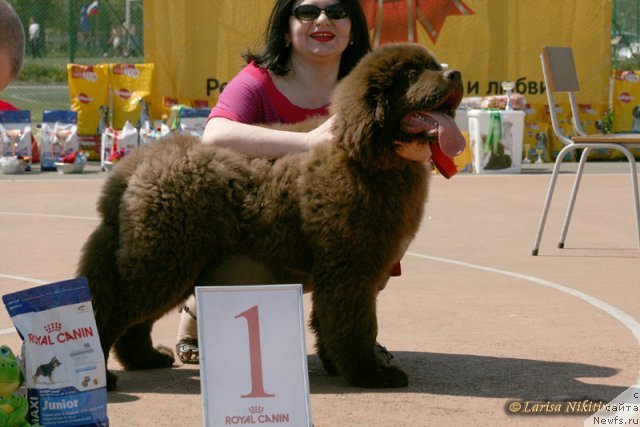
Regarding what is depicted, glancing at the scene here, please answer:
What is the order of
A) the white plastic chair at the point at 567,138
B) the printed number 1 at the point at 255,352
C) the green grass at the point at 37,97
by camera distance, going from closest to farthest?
1. the printed number 1 at the point at 255,352
2. the white plastic chair at the point at 567,138
3. the green grass at the point at 37,97

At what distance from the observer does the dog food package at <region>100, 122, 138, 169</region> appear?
12992mm

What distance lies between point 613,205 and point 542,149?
16.8 ft

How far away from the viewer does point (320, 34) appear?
14.9 feet

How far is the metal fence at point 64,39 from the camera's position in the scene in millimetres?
18766

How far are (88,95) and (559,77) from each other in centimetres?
883

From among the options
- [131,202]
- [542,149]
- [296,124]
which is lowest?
[542,149]

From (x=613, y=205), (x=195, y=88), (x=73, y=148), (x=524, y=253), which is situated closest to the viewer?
(x=524, y=253)

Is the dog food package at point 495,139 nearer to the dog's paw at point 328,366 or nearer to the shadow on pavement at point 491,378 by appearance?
the shadow on pavement at point 491,378

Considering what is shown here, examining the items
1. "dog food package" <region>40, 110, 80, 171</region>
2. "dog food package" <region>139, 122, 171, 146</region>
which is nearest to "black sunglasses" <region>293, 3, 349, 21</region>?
"dog food package" <region>139, 122, 171, 146</region>

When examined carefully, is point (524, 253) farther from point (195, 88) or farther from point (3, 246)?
point (195, 88)

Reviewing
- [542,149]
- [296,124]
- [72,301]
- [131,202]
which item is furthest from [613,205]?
[72,301]

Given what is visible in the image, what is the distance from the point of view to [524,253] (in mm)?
7117

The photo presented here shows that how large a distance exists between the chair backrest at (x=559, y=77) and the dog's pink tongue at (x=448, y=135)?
10.7ft

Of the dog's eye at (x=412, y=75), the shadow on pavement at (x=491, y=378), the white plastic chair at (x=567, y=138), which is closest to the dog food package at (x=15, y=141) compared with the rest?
the white plastic chair at (x=567, y=138)
